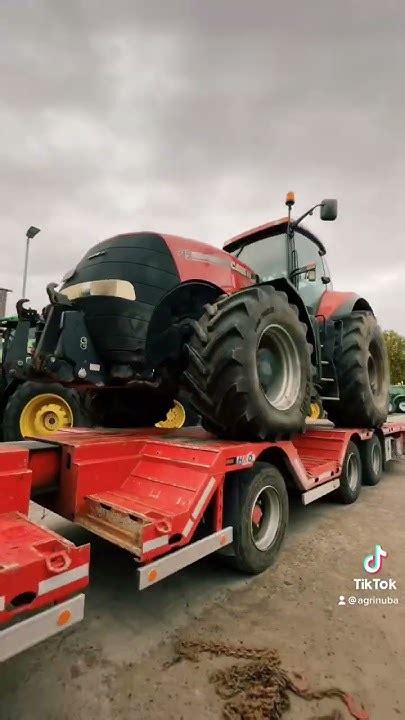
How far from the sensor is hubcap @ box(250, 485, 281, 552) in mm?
3158

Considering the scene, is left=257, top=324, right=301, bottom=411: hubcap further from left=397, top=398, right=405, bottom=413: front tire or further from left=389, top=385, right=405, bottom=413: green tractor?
left=397, top=398, right=405, bottom=413: front tire

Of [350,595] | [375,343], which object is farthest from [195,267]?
[375,343]

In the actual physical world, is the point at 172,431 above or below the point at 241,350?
below

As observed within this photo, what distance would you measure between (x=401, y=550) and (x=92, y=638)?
2.76 meters

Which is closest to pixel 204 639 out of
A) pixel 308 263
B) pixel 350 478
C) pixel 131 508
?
pixel 131 508

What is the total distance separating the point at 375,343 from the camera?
6.22m

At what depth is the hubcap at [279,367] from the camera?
374 centimetres

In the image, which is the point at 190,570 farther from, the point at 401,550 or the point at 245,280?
the point at 245,280

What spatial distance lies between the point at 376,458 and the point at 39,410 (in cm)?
555

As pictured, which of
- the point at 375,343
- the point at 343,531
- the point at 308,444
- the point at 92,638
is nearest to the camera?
the point at 92,638

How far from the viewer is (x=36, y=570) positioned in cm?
156

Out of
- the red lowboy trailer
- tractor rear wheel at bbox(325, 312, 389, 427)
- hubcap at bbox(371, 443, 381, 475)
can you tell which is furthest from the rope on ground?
hubcap at bbox(371, 443, 381, 475)

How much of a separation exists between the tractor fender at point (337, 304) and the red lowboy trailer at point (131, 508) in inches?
104

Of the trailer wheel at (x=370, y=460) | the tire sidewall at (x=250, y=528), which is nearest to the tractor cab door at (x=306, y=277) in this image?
the trailer wheel at (x=370, y=460)
